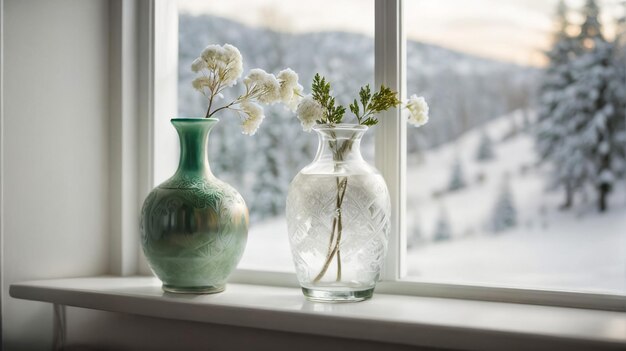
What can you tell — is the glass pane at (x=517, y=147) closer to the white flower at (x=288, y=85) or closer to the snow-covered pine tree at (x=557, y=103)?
the snow-covered pine tree at (x=557, y=103)

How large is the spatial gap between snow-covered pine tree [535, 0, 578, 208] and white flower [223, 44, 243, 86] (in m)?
1.33

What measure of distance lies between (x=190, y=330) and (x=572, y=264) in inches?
55.9

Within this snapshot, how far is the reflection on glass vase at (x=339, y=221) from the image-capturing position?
4.24ft

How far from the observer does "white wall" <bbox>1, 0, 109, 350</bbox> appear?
1569 mm

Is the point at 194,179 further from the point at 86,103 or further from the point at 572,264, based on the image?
the point at 572,264

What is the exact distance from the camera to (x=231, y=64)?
1445 millimetres

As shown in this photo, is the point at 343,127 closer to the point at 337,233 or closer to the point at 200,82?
the point at 337,233

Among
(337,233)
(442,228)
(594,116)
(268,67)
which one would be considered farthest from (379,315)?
(594,116)

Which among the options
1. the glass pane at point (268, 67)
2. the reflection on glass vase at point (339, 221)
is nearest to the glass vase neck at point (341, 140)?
the reflection on glass vase at point (339, 221)

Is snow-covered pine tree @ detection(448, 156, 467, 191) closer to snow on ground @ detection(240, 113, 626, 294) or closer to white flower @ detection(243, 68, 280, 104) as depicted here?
snow on ground @ detection(240, 113, 626, 294)

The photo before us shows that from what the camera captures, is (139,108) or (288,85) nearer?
(288,85)

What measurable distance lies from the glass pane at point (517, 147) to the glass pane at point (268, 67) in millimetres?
510

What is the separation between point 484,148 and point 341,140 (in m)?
1.17

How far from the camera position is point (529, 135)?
235 centimetres
